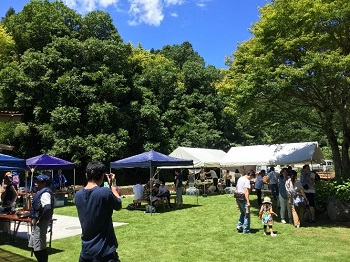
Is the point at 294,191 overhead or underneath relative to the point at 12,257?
overhead

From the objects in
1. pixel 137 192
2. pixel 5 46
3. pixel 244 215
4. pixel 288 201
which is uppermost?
pixel 5 46

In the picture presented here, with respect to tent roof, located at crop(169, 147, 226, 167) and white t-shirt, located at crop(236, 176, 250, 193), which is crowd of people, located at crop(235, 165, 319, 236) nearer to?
white t-shirt, located at crop(236, 176, 250, 193)

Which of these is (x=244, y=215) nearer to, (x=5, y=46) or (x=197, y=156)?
(x=197, y=156)

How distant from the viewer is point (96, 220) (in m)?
3.66

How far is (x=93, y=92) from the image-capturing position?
86.9ft

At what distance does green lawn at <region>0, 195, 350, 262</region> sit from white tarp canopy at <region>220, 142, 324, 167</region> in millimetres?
7753

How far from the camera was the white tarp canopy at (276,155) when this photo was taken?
1955 cm

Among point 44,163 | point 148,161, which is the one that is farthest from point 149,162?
point 44,163

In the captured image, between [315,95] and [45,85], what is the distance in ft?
61.4

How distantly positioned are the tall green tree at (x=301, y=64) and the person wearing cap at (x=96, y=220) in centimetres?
895

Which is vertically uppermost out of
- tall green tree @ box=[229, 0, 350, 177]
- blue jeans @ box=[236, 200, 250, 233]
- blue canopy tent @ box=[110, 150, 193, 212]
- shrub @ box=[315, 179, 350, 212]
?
tall green tree @ box=[229, 0, 350, 177]

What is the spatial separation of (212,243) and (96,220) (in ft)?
19.7

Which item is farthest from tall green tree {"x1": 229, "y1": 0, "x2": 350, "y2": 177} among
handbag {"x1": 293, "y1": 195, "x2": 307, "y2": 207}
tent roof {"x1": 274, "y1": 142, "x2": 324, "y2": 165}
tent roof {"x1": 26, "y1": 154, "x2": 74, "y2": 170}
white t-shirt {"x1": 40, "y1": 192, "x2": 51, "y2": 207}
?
tent roof {"x1": 26, "y1": 154, "x2": 74, "y2": 170}

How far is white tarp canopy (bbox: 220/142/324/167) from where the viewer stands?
770 inches
